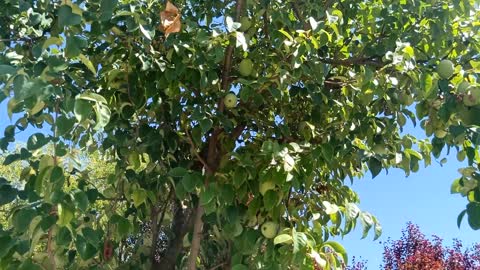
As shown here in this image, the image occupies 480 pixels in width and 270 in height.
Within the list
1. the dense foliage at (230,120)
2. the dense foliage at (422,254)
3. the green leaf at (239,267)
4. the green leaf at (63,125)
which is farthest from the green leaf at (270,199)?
the dense foliage at (422,254)

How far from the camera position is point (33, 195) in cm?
233

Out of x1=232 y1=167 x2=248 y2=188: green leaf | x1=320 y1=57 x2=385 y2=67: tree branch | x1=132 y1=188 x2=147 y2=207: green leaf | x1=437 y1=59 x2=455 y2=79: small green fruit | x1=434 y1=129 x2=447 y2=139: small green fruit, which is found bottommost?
x1=132 y1=188 x2=147 y2=207: green leaf

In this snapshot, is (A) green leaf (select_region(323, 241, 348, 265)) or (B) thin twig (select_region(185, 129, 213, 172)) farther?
(B) thin twig (select_region(185, 129, 213, 172))

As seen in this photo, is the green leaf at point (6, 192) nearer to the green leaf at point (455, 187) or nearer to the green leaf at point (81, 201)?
the green leaf at point (81, 201)

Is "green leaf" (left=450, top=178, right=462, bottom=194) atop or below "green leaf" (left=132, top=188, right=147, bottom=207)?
atop

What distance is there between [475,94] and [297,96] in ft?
3.76

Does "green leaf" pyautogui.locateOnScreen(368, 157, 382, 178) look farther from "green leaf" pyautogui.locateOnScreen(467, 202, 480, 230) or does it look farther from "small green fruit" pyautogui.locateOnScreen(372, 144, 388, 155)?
"green leaf" pyautogui.locateOnScreen(467, 202, 480, 230)

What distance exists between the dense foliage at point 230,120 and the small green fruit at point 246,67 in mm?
12

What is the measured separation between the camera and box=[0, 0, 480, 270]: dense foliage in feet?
7.90

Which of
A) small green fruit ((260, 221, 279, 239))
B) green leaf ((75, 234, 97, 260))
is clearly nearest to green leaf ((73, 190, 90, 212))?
green leaf ((75, 234, 97, 260))

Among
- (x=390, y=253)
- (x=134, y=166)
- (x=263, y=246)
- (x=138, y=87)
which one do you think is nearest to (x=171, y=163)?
(x=134, y=166)

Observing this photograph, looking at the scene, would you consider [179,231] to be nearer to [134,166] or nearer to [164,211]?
[164,211]

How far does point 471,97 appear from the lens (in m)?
2.43

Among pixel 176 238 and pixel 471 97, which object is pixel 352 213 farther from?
pixel 176 238
